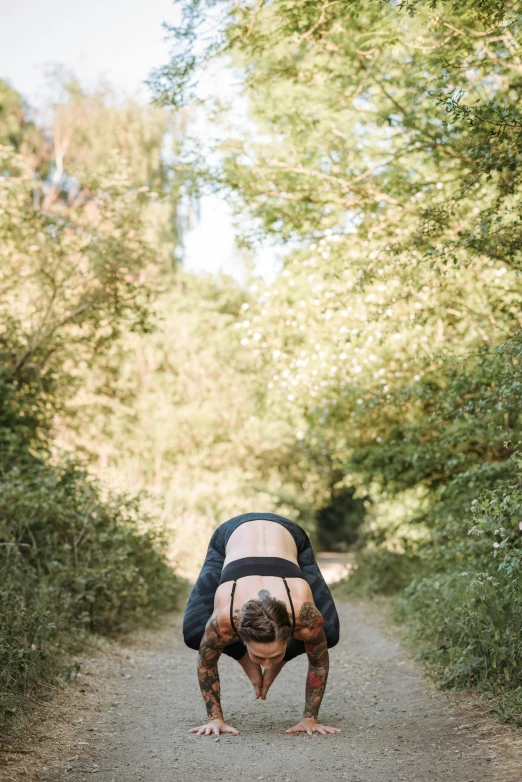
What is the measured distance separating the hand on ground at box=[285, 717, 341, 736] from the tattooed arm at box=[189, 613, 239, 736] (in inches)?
14.2

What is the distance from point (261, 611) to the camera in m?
3.96

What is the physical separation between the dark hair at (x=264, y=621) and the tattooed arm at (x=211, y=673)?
0.83ft

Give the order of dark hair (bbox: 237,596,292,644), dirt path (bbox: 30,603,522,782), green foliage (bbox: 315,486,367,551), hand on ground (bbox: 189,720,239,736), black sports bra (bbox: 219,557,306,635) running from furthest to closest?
green foliage (bbox: 315,486,367,551), hand on ground (bbox: 189,720,239,736), black sports bra (bbox: 219,557,306,635), dark hair (bbox: 237,596,292,644), dirt path (bbox: 30,603,522,782)

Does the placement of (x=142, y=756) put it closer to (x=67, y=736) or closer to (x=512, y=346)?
(x=67, y=736)

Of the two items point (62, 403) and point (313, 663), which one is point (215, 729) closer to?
point (313, 663)

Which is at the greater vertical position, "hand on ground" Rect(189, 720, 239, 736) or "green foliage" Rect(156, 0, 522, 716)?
"green foliage" Rect(156, 0, 522, 716)

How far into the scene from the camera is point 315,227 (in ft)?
28.1

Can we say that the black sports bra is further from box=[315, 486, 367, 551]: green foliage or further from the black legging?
box=[315, 486, 367, 551]: green foliage

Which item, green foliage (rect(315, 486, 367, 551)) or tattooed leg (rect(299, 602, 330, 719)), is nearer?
tattooed leg (rect(299, 602, 330, 719))

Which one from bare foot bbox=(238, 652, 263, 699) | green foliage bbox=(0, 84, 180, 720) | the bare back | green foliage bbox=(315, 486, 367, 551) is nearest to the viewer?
the bare back

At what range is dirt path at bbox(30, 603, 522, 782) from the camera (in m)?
3.69

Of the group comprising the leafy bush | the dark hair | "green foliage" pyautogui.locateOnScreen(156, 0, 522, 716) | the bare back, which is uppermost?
"green foliage" pyautogui.locateOnScreen(156, 0, 522, 716)

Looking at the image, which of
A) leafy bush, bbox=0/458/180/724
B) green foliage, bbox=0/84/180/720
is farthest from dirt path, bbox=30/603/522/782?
green foliage, bbox=0/84/180/720

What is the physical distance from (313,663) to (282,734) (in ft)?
1.57
